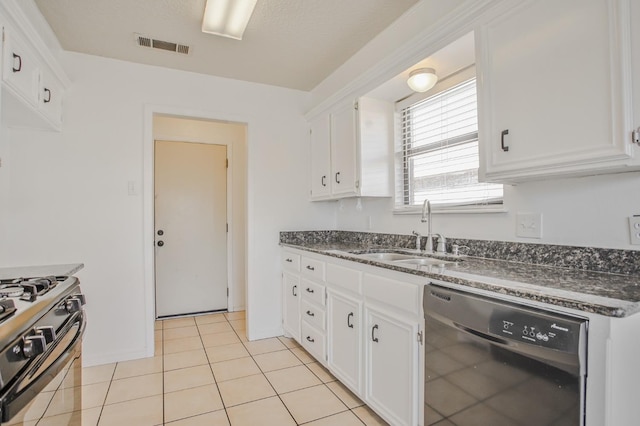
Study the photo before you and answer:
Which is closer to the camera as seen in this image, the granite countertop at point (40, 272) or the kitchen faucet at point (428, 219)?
the granite countertop at point (40, 272)

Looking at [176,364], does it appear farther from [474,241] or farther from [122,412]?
[474,241]

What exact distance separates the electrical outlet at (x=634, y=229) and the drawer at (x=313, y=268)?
167 cm

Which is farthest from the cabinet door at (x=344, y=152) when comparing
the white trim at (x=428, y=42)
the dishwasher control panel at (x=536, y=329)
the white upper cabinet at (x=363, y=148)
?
the dishwasher control panel at (x=536, y=329)

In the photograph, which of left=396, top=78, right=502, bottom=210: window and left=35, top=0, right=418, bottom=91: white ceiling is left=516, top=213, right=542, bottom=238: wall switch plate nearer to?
left=396, top=78, right=502, bottom=210: window

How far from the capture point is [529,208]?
168 centimetres

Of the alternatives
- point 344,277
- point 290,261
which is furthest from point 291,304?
point 344,277

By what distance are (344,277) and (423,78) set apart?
1.33m

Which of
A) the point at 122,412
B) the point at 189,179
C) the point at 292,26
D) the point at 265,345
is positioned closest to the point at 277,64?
the point at 292,26

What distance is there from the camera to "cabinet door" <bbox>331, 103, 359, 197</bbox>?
2650 millimetres

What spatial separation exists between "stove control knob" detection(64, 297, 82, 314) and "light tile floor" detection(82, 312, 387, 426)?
931 mm

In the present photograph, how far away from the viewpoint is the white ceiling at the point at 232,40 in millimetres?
2146

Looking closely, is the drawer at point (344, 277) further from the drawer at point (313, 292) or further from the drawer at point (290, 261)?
the drawer at point (290, 261)

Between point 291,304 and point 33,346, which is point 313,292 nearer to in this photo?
point 291,304

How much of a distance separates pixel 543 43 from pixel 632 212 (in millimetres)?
746
